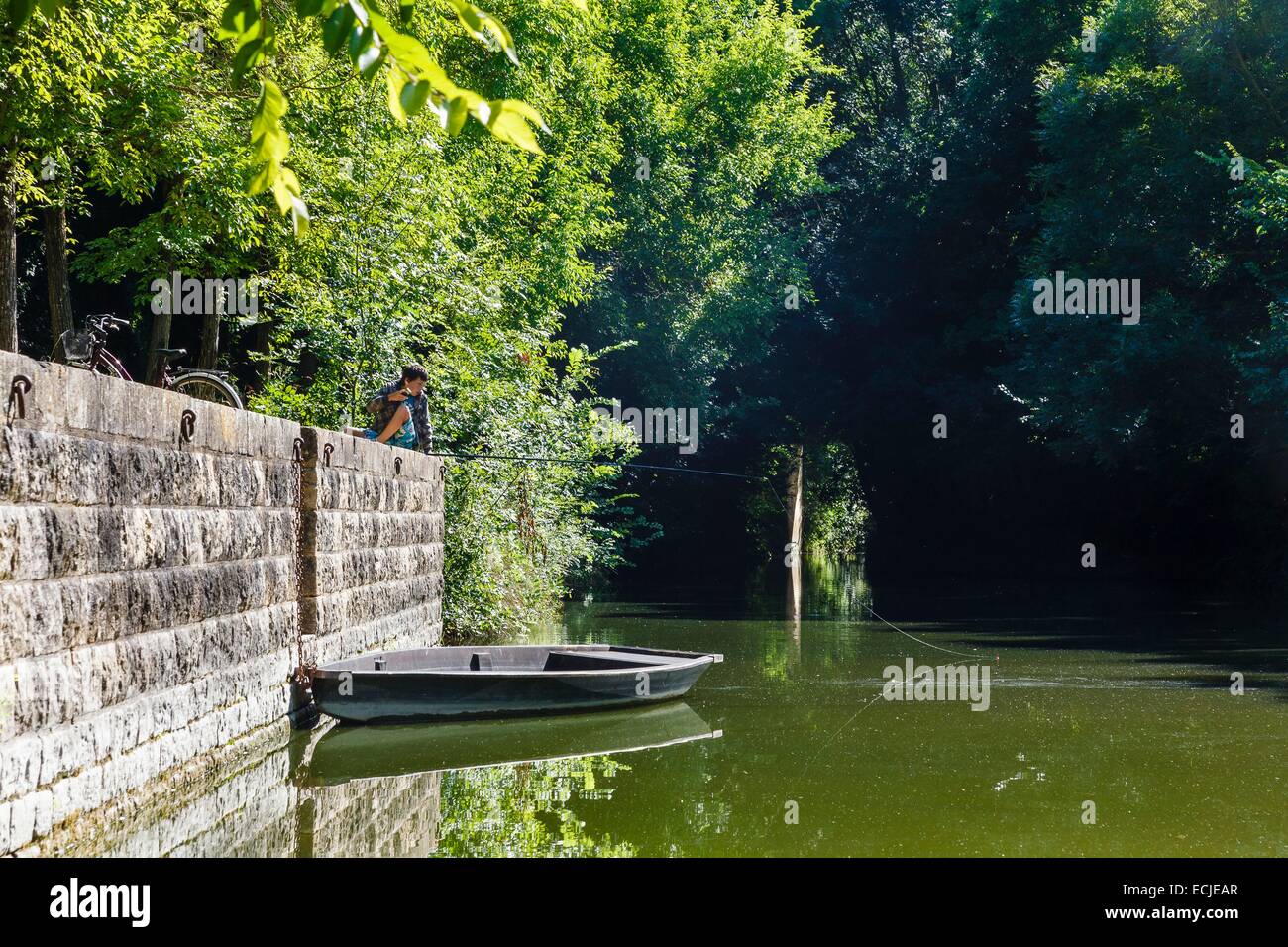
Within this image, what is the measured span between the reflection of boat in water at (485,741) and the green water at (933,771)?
0.23 metres

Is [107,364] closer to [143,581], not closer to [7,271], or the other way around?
[7,271]

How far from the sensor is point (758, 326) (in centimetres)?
3372

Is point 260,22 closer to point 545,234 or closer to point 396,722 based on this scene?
point 396,722

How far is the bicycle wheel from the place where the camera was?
35.7ft

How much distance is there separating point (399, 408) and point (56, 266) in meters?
4.51

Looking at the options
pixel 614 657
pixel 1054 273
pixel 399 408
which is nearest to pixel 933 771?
pixel 614 657

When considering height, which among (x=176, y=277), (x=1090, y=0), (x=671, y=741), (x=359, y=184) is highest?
(x=1090, y=0)

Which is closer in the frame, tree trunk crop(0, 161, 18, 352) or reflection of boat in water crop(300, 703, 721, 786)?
reflection of boat in water crop(300, 703, 721, 786)

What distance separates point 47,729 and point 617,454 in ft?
81.1

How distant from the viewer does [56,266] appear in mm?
14742

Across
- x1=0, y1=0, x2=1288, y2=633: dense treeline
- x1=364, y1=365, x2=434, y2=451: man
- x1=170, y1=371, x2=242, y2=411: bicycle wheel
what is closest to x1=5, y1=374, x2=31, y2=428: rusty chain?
x1=0, y1=0, x2=1288, y2=633: dense treeline

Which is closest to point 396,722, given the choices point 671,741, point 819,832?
point 671,741

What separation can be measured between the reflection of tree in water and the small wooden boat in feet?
4.64

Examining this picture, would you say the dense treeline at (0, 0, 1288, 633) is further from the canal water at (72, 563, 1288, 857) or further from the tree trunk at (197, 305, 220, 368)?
the canal water at (72, 563, 1288, 857)
